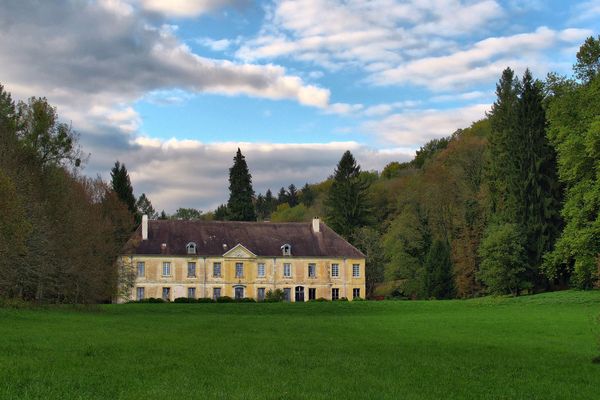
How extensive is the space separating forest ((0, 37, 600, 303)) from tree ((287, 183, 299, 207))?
45.9 meters

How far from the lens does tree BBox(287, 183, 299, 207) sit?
144m

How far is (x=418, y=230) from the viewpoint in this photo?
6662 cm

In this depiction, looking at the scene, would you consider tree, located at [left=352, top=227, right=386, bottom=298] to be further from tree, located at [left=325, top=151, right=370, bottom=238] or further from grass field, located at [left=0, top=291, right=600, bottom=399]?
grass field, located at [left=0, top=291, right=600, bottom=399]

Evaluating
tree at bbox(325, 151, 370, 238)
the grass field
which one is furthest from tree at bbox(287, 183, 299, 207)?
the grass field

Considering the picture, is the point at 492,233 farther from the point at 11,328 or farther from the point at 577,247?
the point at 11,328

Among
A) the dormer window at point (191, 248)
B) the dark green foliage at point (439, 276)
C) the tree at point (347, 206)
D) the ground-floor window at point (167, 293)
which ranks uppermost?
the tree at point (347, 206)

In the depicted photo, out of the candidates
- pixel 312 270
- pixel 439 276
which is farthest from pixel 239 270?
pixel 439 276

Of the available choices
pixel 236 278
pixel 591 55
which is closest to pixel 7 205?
pixel 591 55

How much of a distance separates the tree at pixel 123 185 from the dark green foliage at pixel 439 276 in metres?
33.5

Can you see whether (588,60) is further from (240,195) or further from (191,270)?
(240,195)

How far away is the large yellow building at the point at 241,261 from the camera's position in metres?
63.8

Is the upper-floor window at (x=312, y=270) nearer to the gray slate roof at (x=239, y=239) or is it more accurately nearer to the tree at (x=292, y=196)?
the gray slate roof at (x=239, y=239)

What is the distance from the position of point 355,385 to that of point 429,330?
1551cm

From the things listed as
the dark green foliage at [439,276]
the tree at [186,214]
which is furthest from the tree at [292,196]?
the dark green foliage at [439,276]
